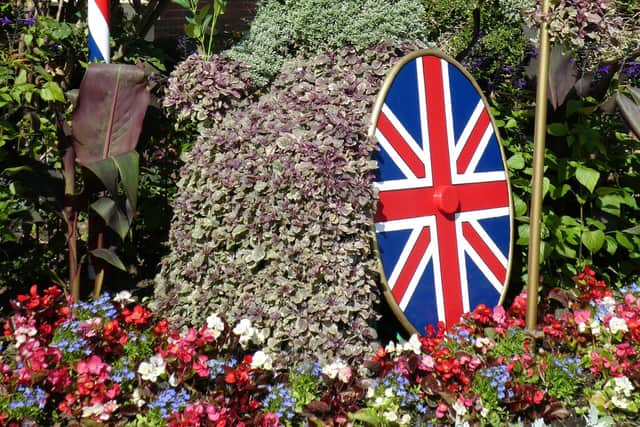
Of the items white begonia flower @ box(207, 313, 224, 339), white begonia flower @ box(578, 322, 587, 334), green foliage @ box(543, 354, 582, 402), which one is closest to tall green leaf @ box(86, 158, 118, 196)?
white begonia flower @ box(207, 313, 224, 339)

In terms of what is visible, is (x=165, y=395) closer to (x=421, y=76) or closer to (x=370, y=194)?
(x=370, y=194)

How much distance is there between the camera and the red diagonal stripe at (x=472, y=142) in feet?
10.5

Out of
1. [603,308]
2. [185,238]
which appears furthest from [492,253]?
[185,238]

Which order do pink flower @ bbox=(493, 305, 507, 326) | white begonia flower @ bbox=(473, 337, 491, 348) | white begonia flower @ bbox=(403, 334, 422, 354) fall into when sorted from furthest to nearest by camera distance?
pink flower @ bbox=(493, 305, 507, 326), white begonia flower @ bbox=(473, 337, 491, 348), white begonia flower @ bbox=(403, 334, 422, 354)

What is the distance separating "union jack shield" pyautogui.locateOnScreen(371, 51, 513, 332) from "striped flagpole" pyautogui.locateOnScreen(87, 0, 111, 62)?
4.23 feet

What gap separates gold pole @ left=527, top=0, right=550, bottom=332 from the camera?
114 inches

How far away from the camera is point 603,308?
10.2 ft

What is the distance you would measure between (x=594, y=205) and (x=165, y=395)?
105 inches

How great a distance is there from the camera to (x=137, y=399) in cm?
238

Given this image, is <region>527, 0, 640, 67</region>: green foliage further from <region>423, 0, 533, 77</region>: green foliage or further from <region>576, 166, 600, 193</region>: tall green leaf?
<region>423, 0, 533, 77</region>: green foliage

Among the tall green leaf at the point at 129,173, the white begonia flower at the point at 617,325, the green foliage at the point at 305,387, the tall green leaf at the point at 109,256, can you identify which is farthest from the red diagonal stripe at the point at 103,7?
the white begonia flower at the point at 617,325

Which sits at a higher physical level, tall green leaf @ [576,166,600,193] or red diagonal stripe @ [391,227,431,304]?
tall green leaf @ [576,166,600,193]

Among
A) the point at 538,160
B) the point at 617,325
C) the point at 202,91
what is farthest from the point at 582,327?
the point at 202,91

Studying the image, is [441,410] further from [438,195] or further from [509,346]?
[438,195]
